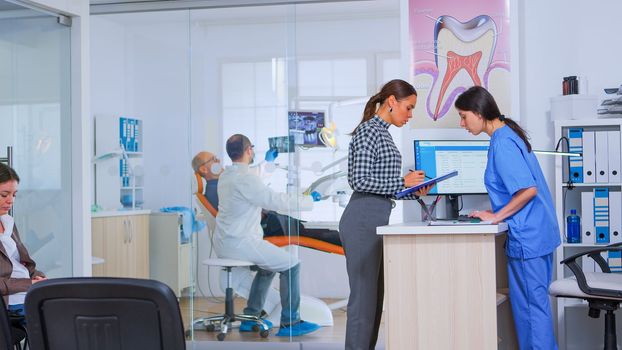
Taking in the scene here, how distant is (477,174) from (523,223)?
0.83 metres

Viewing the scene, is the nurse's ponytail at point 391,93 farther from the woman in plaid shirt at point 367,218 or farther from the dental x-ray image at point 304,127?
the dental x-ray image at point 304,127

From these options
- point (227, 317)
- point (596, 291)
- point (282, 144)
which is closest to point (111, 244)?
point (227, 317)

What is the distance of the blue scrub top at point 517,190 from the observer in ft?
10.5

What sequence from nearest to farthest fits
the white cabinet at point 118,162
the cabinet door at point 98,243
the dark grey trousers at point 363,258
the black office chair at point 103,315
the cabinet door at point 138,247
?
the black office chair at point 103,315 < the dark grey trousers at point 363,258 < the cabinet door at point 98,243 < the cabinet door at point 138,247 < the white cabinet at point 118,162

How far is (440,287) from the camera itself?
2947 millimetres

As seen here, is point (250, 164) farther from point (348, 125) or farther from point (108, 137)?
point (108, 137)

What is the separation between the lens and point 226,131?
5262 mm

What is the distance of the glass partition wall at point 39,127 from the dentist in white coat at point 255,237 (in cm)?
121

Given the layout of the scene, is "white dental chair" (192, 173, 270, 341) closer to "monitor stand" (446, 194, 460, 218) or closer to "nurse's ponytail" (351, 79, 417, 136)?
"monitor stand" (446, 194, 460, 218)

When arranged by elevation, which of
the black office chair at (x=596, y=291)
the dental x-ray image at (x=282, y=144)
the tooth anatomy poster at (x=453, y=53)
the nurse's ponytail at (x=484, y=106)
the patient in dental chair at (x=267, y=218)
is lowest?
the black office chair at (x=596, y=291)

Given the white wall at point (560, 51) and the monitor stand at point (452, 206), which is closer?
the monitor stand at point (452, 206)

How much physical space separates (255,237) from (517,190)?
7.63ft

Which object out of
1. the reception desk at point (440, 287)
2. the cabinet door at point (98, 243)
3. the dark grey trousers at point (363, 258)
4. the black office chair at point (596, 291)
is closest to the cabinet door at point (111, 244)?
the cabinet door at point (98, 243)

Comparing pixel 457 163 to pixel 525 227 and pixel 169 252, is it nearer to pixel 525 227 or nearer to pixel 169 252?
pixel 525 227
